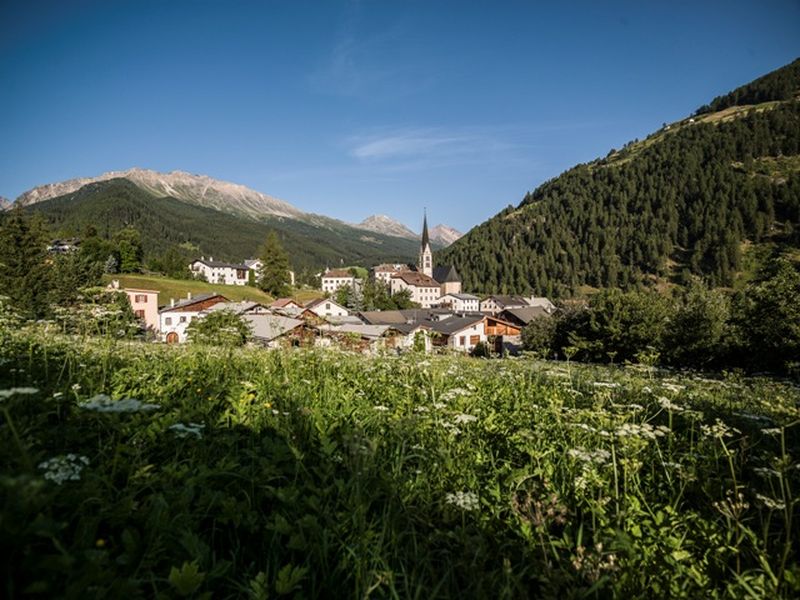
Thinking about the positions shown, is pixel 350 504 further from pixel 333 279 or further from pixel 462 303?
pixel 333 279

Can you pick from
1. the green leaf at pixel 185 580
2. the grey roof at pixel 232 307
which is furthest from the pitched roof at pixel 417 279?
the green leaf at pixel 185 580

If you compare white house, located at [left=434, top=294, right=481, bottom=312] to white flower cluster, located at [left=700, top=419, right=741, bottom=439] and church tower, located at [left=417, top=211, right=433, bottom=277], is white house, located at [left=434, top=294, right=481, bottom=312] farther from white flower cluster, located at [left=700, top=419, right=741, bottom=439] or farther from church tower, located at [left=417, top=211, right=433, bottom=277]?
white flower cluster, located at [left=700, top=419, right=741, bottom=439]

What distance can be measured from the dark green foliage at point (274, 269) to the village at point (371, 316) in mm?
9164

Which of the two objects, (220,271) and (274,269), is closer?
(274,269)

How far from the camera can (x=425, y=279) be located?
160m

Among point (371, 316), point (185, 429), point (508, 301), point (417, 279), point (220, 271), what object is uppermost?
point (220, 271)

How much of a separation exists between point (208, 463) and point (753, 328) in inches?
1327

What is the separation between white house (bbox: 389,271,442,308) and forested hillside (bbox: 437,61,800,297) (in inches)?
878

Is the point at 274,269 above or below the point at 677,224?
below

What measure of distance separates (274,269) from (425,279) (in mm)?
76053

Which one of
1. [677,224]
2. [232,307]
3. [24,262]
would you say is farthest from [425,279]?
[232,307]

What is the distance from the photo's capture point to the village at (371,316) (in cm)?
927

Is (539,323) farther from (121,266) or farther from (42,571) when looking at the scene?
(121,266)

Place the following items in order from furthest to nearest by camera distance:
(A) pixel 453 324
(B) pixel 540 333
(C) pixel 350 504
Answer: (A) pixel 453 324
(B) pixel 540 333
(C) pixel 350 504
